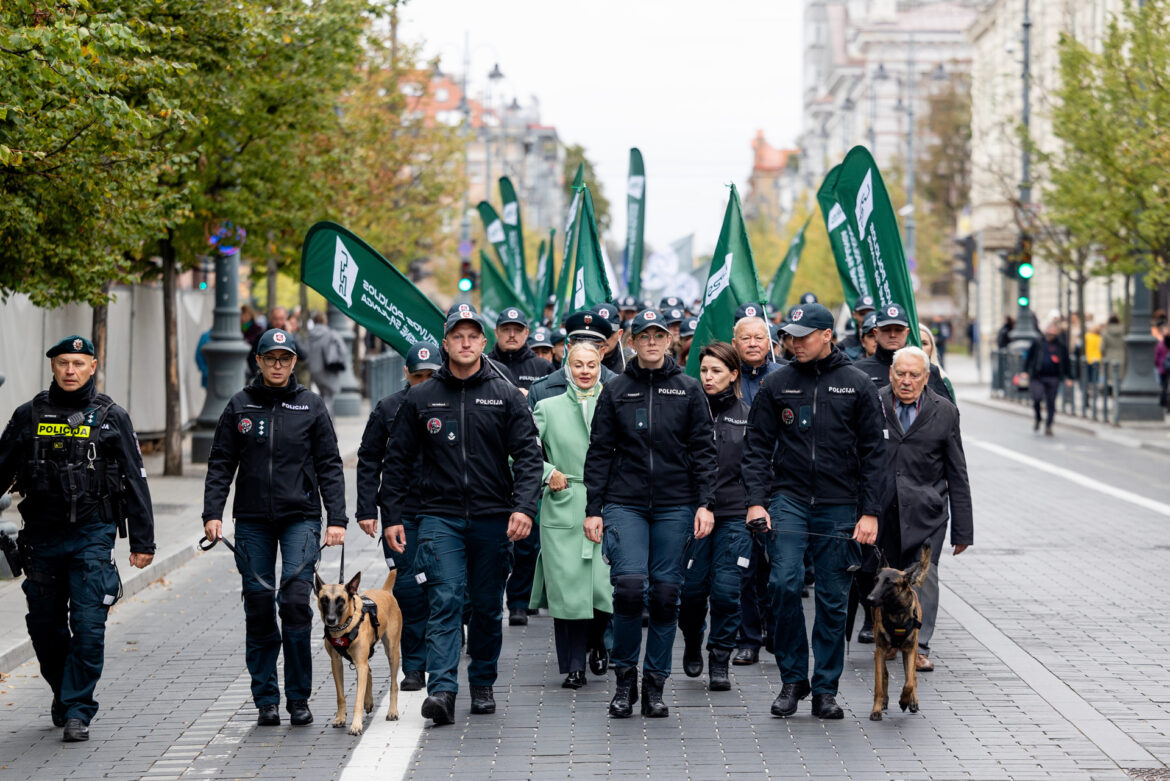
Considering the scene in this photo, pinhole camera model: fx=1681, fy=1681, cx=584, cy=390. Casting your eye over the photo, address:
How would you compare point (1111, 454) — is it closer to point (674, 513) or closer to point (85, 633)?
point (674, 513)

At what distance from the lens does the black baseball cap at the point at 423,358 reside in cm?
878

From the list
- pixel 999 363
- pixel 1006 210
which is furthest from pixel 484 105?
pixel 1006 210

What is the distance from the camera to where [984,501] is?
58.2ft

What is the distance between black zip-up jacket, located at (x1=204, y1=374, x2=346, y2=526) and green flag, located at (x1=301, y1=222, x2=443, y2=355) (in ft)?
4.95

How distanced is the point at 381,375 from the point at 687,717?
27629 mm

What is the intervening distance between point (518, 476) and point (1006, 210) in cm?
6743

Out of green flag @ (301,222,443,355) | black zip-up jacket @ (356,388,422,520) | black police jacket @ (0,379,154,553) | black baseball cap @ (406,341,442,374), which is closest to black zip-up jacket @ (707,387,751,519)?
black baseball cap @ (406,341,442,374)

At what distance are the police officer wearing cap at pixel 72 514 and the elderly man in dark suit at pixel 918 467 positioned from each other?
386cm

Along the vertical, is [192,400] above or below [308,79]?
below

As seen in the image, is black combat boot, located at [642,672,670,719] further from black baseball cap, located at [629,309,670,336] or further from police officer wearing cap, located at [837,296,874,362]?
police officer wearing cap, located at [837,296,874,362]

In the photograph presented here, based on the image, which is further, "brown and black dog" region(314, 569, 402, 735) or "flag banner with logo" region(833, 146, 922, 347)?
"flag banner with logo" region(833, 146, 922, 347)

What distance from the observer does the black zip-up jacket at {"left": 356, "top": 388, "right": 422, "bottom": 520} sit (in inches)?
315

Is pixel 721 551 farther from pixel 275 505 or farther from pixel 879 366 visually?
pixel 275 505

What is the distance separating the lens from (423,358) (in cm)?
880
